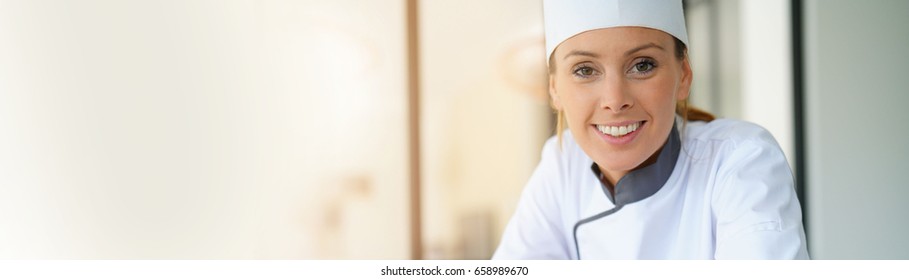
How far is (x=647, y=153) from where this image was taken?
1.14 metres

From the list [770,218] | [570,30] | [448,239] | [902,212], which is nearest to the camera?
[770,218]

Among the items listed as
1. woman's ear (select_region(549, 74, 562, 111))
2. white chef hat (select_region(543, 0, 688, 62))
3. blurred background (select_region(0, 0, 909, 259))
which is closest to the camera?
white chef hat (select_region(543, 0, 688, 62))

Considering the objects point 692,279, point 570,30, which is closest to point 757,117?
point 692,279

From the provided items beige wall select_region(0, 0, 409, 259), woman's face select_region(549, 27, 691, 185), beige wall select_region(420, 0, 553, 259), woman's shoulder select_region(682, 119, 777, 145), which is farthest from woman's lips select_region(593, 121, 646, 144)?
beige wall select_region(0, 0, 409, 259)

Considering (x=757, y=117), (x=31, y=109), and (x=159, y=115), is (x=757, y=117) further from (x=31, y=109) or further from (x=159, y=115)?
(x=31, y=109)

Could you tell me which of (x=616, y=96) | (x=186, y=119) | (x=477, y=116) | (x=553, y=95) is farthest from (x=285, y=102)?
(x=616, y=96)

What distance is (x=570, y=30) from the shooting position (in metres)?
1.11

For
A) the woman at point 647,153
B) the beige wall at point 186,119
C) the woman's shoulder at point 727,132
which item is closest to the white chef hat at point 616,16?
the woman at point 647,153

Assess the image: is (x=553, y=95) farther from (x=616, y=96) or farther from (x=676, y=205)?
(x=676, y=205)

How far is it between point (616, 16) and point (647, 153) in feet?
0.77

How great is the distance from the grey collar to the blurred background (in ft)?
0.77

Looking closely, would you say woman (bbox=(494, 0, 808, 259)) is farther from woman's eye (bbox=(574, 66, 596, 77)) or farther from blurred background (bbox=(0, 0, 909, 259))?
blurred background (bbox=(0, 0, 909, 259))

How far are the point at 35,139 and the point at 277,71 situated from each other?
49cm

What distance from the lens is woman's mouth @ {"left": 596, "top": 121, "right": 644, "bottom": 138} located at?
1112mm
